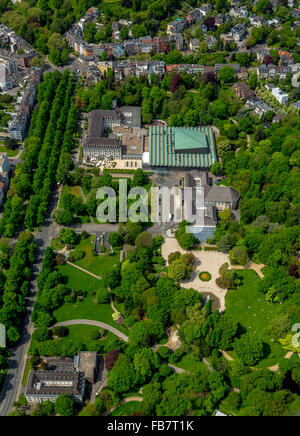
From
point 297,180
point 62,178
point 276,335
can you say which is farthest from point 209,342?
point 62,178

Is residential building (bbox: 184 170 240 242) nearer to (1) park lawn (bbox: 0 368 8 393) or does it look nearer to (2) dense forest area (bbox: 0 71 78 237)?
(2) dense forest area (bbox: 0 71 78 237)

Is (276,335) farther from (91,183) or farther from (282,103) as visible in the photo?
(282,103)

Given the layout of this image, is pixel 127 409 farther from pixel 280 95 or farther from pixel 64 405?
pixel 280 95

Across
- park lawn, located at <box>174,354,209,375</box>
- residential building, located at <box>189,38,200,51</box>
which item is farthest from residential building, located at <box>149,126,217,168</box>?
residential building, located at <box>189,38,200,51</box>

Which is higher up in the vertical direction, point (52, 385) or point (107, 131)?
point (107, 131)

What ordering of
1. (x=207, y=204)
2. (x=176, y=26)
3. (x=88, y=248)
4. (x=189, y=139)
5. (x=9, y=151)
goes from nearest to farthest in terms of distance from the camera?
1. (x=88, y=248)
2. (x=207, y=204)
3. (x=189, y=139)
4. (x=9, y=151)
5. (x=176, y=26)

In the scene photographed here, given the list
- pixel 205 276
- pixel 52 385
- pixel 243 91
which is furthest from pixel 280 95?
pixel 52 385
